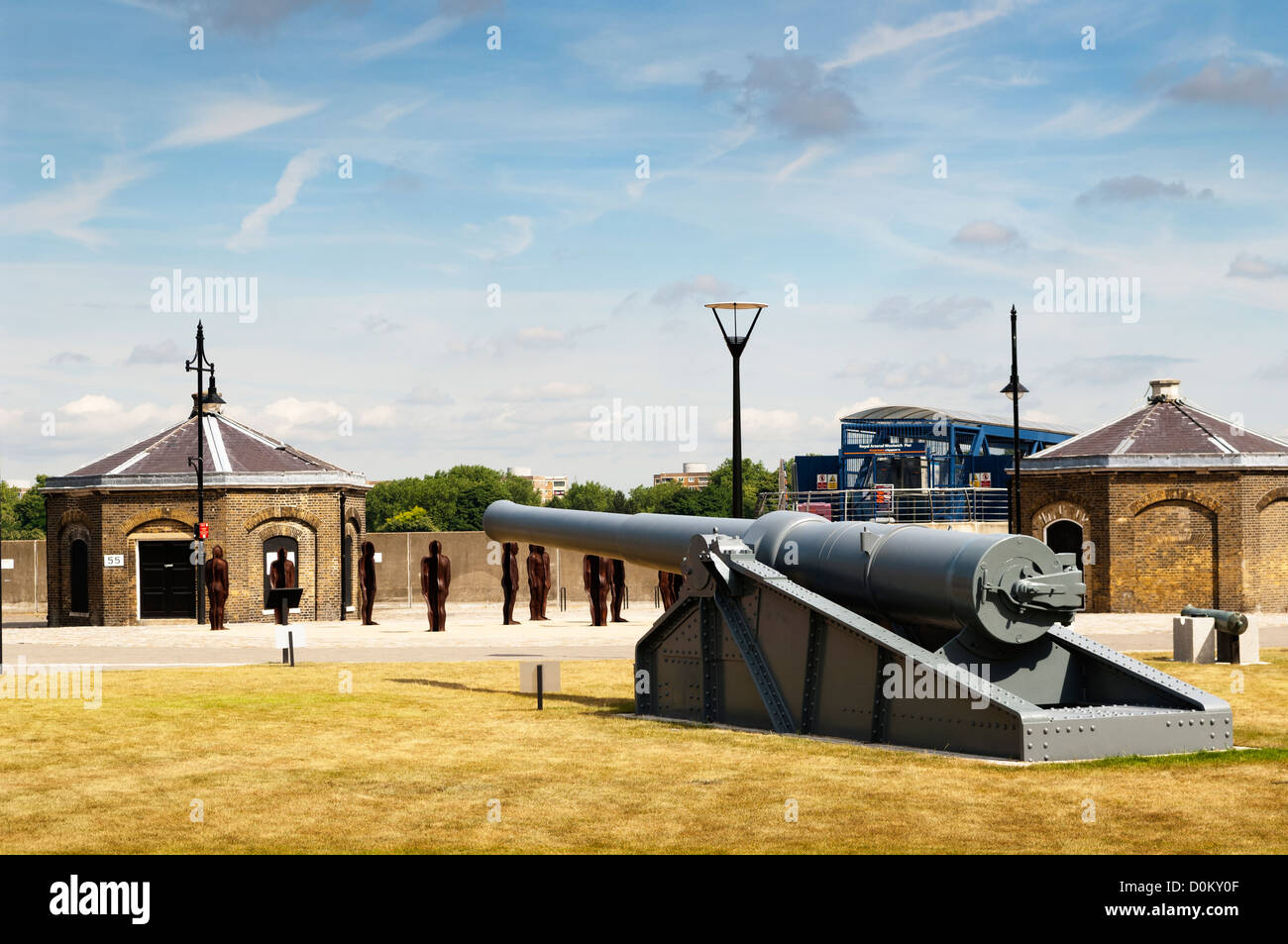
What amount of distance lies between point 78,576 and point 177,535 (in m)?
2.82

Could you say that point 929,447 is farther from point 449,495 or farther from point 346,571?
point 449,495

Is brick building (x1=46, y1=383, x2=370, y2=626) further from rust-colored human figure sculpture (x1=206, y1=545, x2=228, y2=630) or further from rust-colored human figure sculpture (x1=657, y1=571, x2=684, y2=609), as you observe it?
rust-colored human figure sculpture (x1=657, y1=571, x2=684, y2=609)

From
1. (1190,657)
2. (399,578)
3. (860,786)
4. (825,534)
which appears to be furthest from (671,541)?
(399,578)

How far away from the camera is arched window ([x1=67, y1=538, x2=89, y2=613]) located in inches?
1377

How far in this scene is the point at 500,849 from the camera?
712cm

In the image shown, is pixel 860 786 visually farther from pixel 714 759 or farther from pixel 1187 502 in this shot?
pixel 1187 502

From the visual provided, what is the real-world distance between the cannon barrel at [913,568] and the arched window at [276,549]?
22.7 metres

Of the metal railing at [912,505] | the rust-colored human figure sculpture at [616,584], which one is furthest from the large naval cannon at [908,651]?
the metal railing at [912,505]

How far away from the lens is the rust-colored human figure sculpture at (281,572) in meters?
32.2

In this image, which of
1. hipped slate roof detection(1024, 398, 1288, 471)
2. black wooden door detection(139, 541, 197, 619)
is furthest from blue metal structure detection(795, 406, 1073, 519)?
black wooden door detection(139, 541, 197, 619)

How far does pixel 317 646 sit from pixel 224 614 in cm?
1091

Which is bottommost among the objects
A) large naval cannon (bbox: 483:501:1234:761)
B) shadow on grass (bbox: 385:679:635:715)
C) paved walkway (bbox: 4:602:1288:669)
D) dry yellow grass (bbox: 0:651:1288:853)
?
paved walkway (bbox: 4:602:1288:669)

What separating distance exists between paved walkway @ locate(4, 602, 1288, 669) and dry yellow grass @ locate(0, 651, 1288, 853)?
808cm

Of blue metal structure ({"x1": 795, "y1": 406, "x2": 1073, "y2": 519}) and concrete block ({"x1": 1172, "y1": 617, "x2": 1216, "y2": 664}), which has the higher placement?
blue metal structure ({"x1": 795, "y1": 406, "x2": 1073, "y2": 519})
